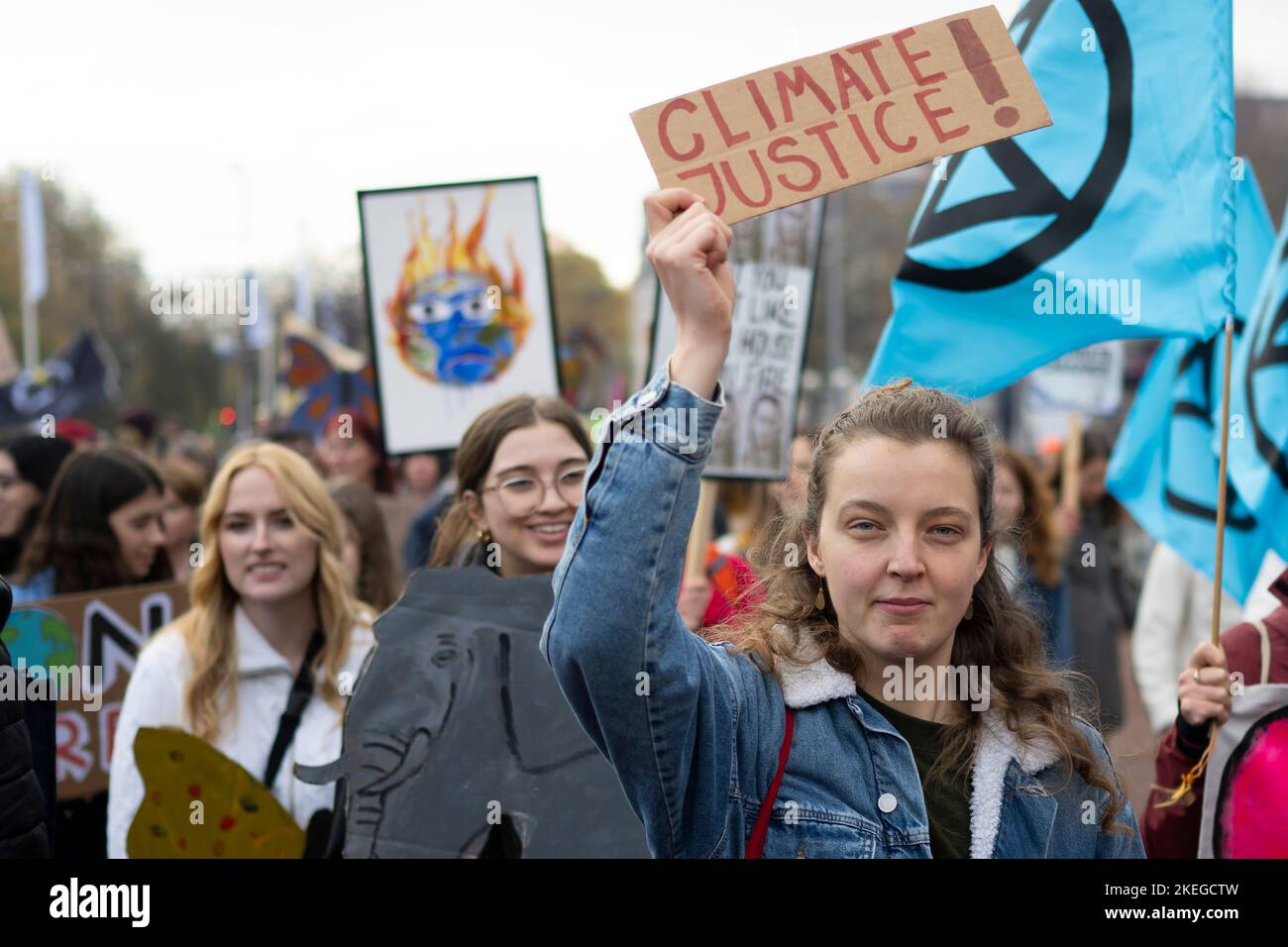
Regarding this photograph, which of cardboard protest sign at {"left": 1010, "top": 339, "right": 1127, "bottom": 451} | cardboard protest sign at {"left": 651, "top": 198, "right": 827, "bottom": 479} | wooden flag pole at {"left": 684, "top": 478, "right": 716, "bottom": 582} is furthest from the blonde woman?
cardboard protest sign at {"left": 1010, "top": 339, "right": 1127, "bottom": 451}

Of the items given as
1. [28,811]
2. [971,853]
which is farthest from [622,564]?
[28,811]

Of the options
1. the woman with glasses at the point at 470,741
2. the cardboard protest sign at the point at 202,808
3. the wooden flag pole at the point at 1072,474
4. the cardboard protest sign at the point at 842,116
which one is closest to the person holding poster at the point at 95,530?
the cardboard protest sign at the point at 202,808

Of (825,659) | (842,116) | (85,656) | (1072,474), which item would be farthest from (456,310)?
(1072,474)

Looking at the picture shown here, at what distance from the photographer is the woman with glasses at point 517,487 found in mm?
3686

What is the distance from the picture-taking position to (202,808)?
3.72 metres

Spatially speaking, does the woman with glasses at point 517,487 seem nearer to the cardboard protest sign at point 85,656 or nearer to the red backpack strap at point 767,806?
the cardboard protest sign at point 85,656

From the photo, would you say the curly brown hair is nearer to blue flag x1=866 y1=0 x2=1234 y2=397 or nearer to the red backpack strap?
the red backpack strap

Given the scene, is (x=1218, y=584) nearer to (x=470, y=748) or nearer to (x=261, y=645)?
(x=470, y=748)

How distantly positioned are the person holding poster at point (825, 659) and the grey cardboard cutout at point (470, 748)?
0.87 meters

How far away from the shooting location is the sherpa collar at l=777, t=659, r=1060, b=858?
7.33 ft

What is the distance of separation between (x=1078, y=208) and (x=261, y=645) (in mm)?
2592

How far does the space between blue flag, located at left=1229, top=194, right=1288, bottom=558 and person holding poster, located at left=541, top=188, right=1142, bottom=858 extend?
1905 mm

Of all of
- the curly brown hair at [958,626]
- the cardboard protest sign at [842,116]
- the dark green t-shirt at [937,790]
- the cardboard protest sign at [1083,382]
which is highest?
the cardboard protest sign at [1083,382]

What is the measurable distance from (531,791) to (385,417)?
2.93m
